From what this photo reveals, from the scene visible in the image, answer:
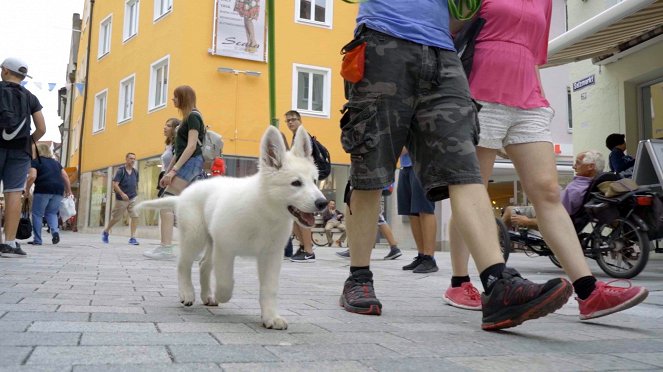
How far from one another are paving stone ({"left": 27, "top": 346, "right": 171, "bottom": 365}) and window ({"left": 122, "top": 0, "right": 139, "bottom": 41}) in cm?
2100

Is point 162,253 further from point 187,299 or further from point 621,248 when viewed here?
point 621,248

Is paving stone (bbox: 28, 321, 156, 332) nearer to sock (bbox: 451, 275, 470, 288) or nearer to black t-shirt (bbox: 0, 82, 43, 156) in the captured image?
sock (bbox: 451, 275, 470, 288)

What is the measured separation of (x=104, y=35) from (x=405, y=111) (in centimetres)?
2369

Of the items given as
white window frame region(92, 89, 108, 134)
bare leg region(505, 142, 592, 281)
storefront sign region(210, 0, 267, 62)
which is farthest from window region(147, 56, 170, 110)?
bare leg region(505, 142, 592, 281)

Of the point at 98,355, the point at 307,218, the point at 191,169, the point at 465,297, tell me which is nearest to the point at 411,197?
the point at 191,169

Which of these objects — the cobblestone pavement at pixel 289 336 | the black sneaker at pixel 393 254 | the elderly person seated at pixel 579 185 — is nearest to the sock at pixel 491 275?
the cobblestone pavement at pixel 289 336

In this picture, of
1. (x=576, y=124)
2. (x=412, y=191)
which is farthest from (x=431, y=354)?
(x=576, y=124)

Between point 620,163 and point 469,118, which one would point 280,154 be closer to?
point 469,118

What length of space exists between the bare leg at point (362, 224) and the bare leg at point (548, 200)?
844mm

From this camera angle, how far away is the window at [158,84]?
18.8 metres

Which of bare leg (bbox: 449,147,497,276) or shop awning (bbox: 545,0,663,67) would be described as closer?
bare leg (bbox: 449,147,497,276)

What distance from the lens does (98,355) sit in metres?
1.92

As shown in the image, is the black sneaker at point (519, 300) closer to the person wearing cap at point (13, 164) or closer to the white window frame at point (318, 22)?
the person wearing cap at point (13, 164)

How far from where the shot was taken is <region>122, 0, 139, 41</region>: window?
21441 millimetres
